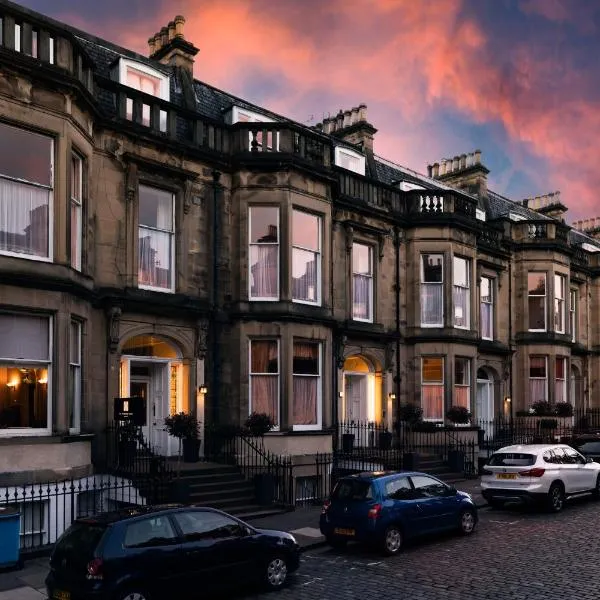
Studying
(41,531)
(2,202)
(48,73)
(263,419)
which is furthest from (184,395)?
(48,73)

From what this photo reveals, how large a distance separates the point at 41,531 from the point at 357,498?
6.40 metres

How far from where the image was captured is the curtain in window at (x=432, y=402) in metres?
27.2

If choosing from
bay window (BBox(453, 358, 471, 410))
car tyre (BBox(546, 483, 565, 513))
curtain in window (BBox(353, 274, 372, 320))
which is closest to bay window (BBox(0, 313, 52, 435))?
car tyre (BBox(546, 483, 565, 513))

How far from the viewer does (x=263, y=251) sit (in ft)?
69.7

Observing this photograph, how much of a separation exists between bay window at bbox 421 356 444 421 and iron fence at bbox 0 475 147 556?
1338cm

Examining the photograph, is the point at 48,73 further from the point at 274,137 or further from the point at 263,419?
the point at 263,419

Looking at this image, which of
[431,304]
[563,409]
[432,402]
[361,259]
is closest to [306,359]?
[361,259]

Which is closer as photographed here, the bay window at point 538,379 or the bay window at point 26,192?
the bay window at point 26,192

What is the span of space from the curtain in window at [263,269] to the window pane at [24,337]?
269 inches

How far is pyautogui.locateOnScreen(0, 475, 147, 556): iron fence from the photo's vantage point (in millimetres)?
14423

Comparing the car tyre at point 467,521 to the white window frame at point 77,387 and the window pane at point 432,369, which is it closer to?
the white window frame at point 77,387

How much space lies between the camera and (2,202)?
15.3 m

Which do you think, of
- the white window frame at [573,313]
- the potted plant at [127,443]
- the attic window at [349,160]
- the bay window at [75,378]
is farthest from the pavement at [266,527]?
the white window frame at [573,313]

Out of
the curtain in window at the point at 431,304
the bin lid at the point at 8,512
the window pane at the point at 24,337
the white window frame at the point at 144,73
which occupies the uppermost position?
the white window frame at the point at 144,73
